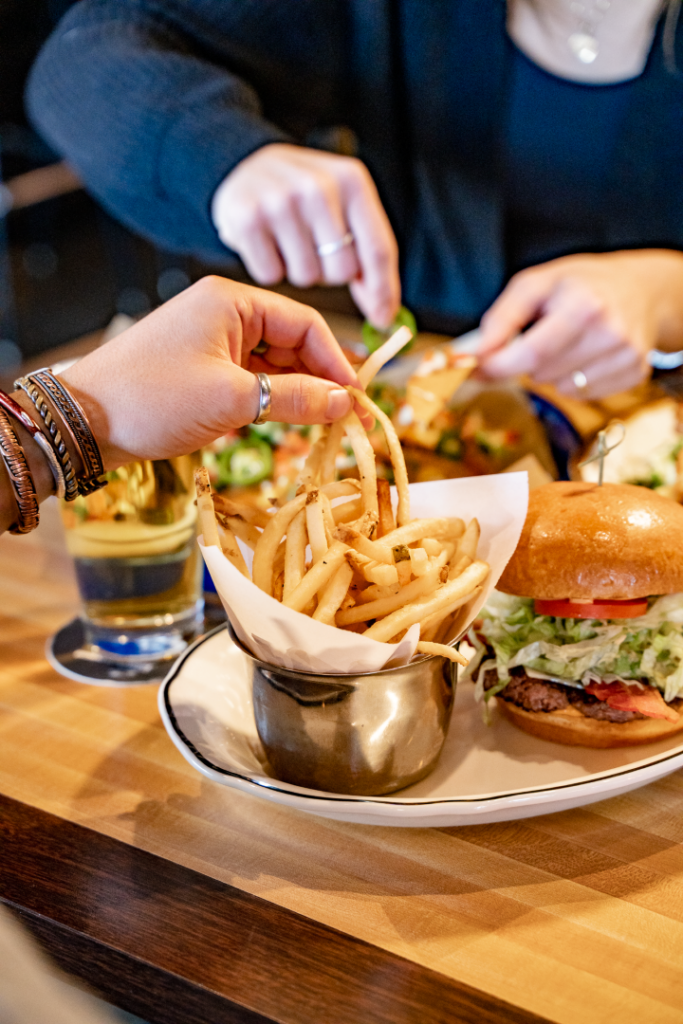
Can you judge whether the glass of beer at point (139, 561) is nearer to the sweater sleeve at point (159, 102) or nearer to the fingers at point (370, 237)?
the fingers at point (370, 237)

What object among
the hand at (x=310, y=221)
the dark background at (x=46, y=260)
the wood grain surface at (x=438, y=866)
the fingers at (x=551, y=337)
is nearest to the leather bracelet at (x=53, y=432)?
the wood grain surface at (x=438, y=866)

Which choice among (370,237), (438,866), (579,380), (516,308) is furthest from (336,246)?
(438,866)

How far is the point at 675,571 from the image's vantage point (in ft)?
4.00

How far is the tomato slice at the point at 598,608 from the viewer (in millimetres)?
1266

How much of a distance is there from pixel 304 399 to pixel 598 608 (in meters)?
0.55

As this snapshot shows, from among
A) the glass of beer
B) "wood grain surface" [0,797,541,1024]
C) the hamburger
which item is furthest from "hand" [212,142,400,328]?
"wood grain surface" [0,797,541,1024]

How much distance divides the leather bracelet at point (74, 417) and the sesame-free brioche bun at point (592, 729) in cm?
74

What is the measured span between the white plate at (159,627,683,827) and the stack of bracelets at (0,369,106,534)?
0.36 metres

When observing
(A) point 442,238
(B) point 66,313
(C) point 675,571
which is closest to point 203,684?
(C) point 675,571

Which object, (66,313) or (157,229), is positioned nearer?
(157,229)

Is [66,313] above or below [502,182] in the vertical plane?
below

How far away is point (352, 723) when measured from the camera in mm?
1056

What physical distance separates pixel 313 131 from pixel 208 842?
2.52 m

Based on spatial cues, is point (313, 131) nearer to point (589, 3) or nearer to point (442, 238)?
point (442, 238)
